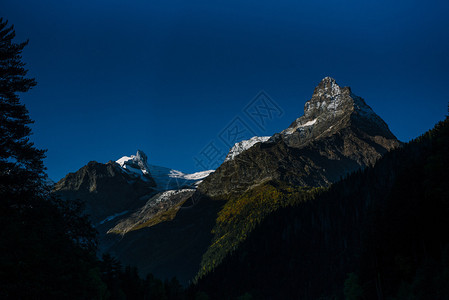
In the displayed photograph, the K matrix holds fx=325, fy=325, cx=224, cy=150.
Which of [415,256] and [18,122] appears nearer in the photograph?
[18,122]

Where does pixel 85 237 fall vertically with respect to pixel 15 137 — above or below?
below

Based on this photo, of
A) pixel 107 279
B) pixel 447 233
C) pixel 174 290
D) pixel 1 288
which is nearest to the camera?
pixel 1 288

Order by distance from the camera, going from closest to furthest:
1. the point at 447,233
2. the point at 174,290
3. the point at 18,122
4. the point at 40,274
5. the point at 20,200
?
the point at 40,274, the point at 20,200, the point at 18,122, the point at 447,233, the point at 174,290

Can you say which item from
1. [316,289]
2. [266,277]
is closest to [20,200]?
[316,289]

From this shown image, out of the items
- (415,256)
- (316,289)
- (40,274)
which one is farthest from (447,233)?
(316,289)

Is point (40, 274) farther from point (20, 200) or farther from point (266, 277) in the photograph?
point (266, 277)

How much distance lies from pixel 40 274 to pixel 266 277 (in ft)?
617

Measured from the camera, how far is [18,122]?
29.1 meters

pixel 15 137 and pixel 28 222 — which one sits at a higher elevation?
pixel 15 137

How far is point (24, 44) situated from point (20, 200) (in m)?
14.9

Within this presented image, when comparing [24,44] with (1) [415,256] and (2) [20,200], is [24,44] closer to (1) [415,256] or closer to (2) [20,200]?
(2) [20,200]

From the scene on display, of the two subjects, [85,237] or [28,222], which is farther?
[85,237]

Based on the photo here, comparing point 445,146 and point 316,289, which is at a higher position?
point 445,146

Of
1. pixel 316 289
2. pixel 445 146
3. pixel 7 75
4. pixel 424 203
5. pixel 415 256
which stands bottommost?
pixel 316 289
